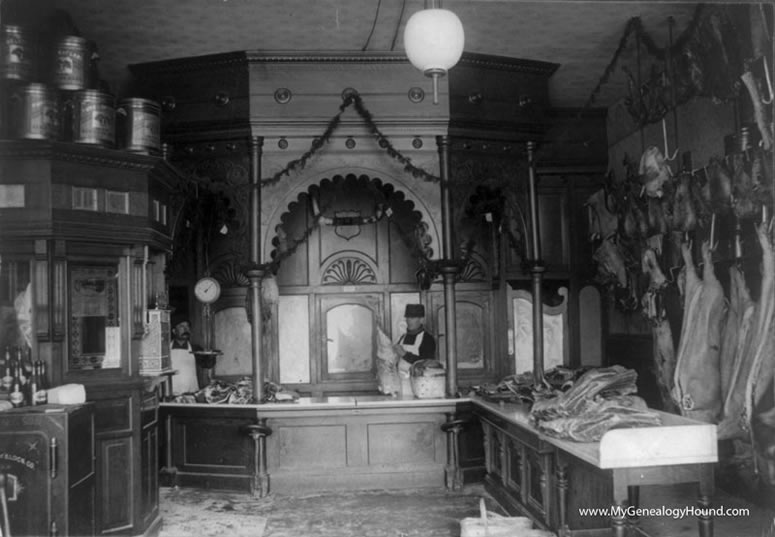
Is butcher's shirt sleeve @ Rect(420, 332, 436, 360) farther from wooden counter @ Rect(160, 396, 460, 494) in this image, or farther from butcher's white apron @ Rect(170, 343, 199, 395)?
butcher's white apron @ Rect(170, 343, 199, 395)

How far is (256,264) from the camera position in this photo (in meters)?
7.67

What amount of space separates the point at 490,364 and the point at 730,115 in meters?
3.85

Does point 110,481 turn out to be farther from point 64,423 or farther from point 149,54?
point 149,54

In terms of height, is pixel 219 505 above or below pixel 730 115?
below

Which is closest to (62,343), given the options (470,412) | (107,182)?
(107,182)

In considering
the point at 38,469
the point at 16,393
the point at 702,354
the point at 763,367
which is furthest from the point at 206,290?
the point at 763,367

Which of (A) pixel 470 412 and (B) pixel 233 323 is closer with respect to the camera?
(A) pixel 470 412

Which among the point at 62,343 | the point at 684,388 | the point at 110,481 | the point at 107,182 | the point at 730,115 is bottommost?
the point at 110,481

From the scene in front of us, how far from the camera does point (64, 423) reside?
488 cm

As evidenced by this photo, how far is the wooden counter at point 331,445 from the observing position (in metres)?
7.66

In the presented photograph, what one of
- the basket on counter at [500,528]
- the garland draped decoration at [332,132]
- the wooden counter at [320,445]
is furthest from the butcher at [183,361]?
the basket on counter at [500,528]

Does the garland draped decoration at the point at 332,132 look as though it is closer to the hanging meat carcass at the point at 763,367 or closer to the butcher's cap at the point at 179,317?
the butcher's cap at the point at 179,317

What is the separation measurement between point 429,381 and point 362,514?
5.20 feet

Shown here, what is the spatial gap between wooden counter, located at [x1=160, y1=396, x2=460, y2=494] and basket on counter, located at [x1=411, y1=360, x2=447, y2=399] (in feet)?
0.39
